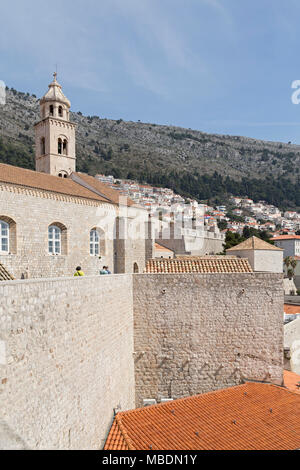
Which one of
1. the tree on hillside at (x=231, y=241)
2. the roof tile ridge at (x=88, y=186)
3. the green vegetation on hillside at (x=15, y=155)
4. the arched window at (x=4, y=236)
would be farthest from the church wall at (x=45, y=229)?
the green vegetation on hillside at (x=15, y=155)

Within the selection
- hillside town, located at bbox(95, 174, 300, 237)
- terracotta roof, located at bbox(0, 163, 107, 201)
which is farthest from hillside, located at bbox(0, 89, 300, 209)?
terracotta roof, located at bbox(0, 163, 107, 201)

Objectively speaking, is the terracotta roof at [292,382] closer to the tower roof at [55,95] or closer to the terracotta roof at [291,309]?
the terracotta roof at [291,309]

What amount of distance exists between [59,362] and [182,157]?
126221 millimetres

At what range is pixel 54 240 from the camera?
14.7 meters

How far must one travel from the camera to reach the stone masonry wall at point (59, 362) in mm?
3434

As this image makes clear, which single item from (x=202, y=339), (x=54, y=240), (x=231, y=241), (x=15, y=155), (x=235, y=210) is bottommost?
(x=202, y=339)

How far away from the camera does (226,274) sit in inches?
387

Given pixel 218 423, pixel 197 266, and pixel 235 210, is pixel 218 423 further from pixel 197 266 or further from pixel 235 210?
pixel 235 210

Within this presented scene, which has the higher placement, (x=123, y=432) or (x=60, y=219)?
(x=60, y=219)

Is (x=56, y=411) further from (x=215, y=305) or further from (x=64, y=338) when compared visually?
(x=215, y=305)

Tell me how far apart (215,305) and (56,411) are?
6319mm

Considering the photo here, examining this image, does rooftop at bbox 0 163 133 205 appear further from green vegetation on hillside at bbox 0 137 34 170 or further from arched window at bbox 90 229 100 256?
green vegetation on hillside at bbox 0 137 34 170

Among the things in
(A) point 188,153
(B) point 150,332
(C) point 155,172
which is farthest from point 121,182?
(B) point 150,332

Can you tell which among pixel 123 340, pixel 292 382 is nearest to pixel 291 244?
pixel 292 382
